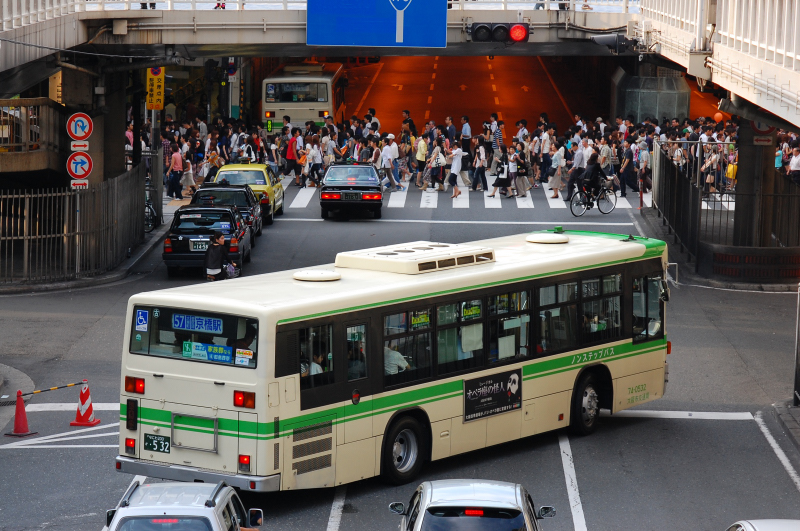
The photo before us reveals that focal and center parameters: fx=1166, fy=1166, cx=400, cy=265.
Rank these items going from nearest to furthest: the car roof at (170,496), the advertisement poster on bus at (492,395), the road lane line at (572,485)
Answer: the car roof at (170,496)
the road lane line at (572,485)
the advertisement poster on bus at (492,395)

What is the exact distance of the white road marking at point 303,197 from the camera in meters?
35.7

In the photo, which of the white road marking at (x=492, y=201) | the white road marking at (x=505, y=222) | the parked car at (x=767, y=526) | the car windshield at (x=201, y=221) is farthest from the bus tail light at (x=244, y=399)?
the white road marking at (x=492, y=201)

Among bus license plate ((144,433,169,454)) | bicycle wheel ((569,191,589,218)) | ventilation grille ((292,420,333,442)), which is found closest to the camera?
ventilation grille ((292,420,333,442))

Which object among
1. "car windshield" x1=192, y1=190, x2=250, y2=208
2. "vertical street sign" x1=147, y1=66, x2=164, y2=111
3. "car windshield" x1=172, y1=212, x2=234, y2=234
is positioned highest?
"vertical street sign" x1=147, y1=66, x2=164, y2=111

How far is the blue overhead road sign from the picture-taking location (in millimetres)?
26938

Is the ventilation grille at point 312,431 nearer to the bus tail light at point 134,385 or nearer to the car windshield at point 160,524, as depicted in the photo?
the bus tail light at point 134,385

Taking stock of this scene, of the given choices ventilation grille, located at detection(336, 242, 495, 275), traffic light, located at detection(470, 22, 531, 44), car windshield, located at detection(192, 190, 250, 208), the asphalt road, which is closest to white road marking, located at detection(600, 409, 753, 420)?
the asphalt road

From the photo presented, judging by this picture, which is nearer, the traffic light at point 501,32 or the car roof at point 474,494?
the car roof at point 474,494

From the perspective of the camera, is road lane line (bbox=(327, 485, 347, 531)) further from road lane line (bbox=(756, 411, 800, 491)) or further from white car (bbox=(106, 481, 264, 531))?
road lane line (bbox=(756, 411, 800, 491))

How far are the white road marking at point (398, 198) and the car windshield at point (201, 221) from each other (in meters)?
10.3

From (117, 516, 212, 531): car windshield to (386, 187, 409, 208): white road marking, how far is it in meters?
27.2

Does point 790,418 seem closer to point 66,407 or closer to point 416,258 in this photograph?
point 416,258

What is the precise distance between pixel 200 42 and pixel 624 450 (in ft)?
53.1

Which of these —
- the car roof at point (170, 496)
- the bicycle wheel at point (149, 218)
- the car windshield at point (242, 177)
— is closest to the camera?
the car roof at point (170, 496)
